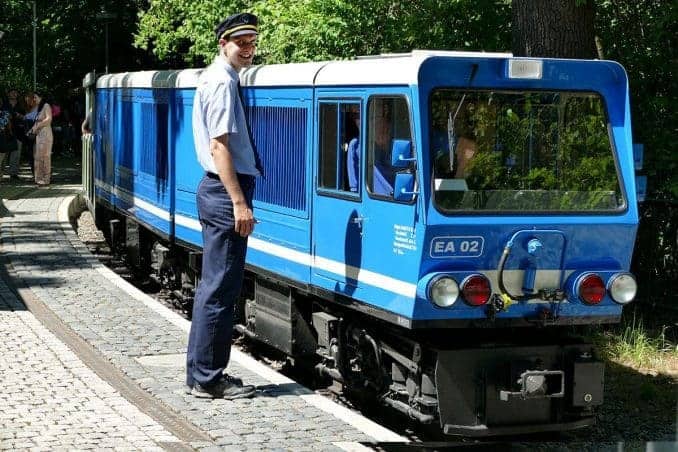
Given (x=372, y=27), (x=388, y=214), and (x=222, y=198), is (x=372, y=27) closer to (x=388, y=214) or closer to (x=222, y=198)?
(x=388, y=214)

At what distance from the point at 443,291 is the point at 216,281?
1.45 meters

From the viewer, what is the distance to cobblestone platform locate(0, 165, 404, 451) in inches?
282

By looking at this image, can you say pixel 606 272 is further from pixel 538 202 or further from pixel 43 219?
pixel 43 219

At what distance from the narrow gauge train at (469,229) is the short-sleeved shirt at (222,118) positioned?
960 millimetres

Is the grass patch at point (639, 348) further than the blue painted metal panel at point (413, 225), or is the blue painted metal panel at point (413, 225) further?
the grass patch at point (639, 348)

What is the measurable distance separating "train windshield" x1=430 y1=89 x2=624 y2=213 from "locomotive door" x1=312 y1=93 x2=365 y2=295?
33.0 inches

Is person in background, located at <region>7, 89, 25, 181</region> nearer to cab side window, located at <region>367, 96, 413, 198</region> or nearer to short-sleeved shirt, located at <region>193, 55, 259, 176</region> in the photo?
cab side window, located at <region>367, 96, 413, 198</region>

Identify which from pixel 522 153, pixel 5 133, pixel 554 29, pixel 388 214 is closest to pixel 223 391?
pixel 388 214

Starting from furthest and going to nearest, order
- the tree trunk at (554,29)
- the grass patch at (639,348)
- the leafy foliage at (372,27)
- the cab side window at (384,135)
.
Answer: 1. the leafy foliage at (372,27)
2. the tree trunk at (554,29)
3. the grass patch at (639,348)
4. the cab side window at (384,135)

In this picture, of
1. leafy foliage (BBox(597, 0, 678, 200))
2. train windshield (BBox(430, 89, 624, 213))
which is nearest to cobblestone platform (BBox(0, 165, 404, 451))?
train windshield (BBox(430, 89, 624, 213))

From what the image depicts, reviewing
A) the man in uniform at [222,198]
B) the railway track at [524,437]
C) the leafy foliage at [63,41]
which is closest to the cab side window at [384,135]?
the man in uniform at [222,198]

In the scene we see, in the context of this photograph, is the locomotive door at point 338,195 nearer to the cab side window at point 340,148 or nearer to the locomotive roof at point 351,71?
the cab side window at point 340,148

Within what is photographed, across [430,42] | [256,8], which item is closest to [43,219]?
[256,8]

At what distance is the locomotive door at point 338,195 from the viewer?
28.4 feet
